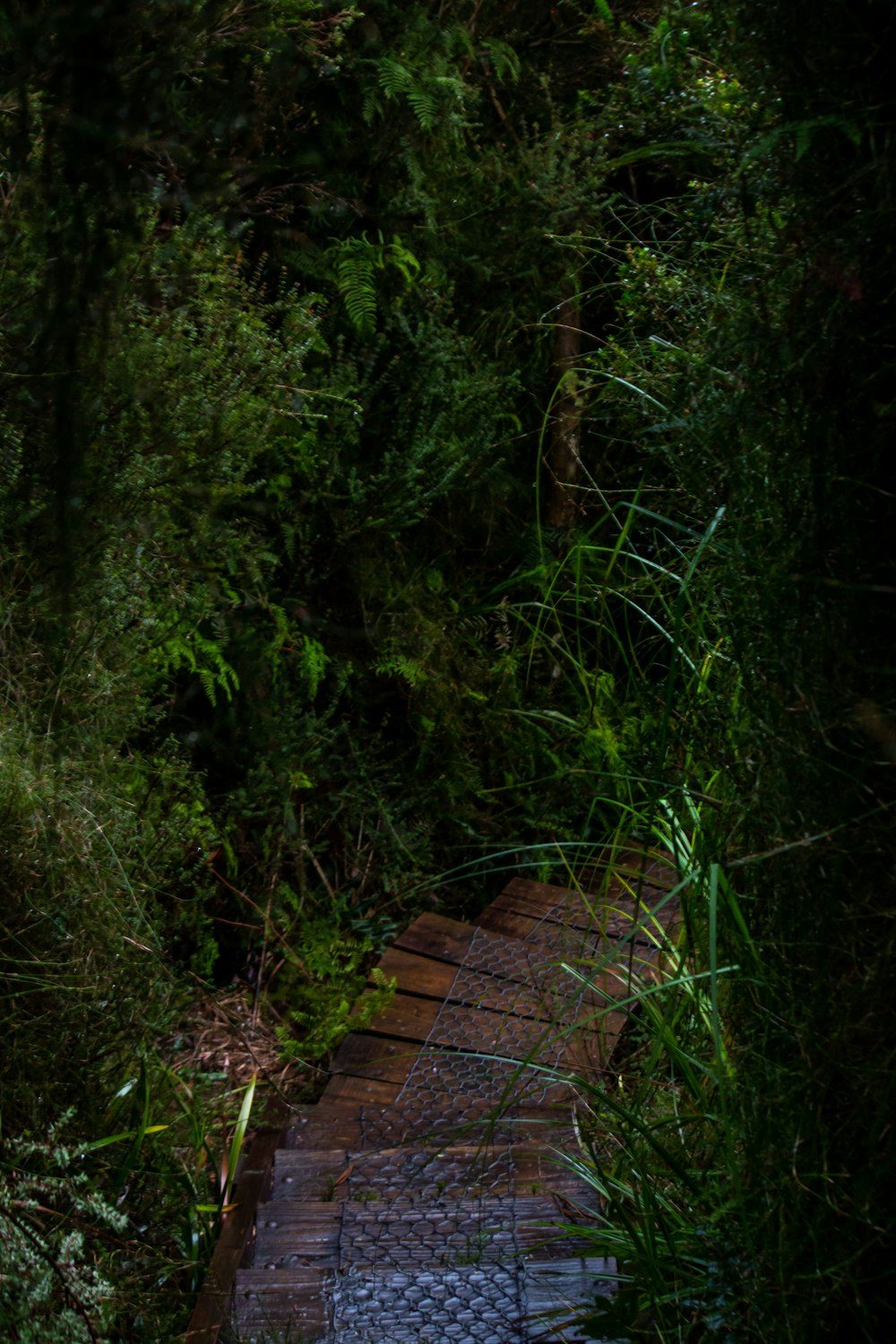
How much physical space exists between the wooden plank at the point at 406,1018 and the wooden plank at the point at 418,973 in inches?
1.4

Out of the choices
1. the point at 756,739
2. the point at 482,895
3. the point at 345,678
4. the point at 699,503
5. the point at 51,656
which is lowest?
the point at 482,895

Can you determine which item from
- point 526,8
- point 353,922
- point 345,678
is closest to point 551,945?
point 353,922

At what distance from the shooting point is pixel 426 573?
4863mm

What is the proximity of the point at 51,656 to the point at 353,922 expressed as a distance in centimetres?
201

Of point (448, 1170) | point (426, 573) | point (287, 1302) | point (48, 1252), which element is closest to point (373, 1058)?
point (448, 1170)

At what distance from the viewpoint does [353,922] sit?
4391 millimetres

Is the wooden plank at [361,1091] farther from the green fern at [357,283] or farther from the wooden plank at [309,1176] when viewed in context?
the green fern at [357,283]

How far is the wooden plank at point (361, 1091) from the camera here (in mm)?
3283

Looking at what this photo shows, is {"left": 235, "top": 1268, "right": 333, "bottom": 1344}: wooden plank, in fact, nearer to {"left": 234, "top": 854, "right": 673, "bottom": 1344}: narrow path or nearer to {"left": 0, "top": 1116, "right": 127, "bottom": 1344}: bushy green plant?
{"left": 234, "top": 854, "right": 673, "bottom": 1344}: narrow path

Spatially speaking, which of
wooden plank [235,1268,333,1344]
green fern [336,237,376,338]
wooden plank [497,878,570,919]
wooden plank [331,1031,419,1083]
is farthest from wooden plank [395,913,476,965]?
green fern [336,237,376,338]

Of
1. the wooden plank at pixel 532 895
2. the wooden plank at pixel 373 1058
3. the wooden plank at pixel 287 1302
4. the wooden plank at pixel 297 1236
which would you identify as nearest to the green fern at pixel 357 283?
the wooden plank at pixel 532 895

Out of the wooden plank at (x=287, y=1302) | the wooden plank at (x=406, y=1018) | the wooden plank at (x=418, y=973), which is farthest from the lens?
the wooden plank at (x=418, y=973)

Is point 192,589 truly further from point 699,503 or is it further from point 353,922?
point 699,503

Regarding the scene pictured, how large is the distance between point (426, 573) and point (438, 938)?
1.49 metres
